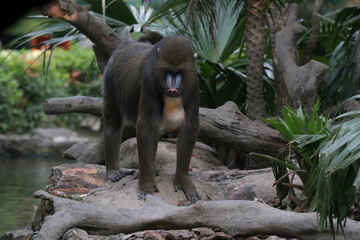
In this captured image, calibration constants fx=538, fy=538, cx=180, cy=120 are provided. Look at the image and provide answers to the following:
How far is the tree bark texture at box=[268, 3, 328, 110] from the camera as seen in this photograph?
18.5ft

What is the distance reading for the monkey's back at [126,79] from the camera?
171 inches

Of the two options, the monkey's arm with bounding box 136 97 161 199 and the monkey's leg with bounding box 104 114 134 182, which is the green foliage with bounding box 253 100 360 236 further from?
the monkey's leg with bounding box 104 114 134 182

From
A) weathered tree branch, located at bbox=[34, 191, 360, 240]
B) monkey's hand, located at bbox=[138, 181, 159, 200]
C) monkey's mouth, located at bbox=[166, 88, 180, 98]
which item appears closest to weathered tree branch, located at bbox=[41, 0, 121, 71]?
monkey's mouth, located at bbox=[166, 88, 180, 98]

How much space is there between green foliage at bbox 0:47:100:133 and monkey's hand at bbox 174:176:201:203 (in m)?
7.93

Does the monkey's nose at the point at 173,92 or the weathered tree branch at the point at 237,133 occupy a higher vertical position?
the monkey's nose at the point at 173,92

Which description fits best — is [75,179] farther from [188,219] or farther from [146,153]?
[188,219]

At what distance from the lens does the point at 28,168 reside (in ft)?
35.1

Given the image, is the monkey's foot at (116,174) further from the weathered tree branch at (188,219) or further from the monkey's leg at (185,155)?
the weathered tree branch at (188,219)

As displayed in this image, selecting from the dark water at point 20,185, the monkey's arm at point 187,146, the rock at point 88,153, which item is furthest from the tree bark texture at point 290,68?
the dark water at point 20,185

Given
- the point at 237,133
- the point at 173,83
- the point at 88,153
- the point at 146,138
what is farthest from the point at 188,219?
the point at 88,153

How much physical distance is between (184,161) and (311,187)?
1309 millimetres

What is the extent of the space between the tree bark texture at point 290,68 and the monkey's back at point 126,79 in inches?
70.1

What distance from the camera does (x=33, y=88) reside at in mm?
13055

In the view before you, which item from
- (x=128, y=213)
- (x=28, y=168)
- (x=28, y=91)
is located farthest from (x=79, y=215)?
(x=28, y=91)
